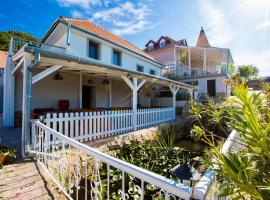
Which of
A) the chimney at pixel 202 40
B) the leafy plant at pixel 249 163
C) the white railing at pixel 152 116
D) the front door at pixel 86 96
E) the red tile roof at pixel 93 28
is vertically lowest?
the white railing at pixel 152 116

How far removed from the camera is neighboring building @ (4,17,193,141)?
16.4ft

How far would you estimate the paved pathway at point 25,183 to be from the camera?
2.89 meters

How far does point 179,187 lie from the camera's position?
1182 mm

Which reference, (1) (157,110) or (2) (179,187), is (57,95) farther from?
(2) (179,187)

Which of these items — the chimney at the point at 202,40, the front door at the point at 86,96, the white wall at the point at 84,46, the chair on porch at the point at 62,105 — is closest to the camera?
the chair on porch at the point at 62,105

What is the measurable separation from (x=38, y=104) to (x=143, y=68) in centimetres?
1015

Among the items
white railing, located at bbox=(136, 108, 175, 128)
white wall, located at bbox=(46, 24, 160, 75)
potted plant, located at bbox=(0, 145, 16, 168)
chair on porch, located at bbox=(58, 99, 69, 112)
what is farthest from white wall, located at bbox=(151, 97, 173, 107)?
potted plant, located at bbox=(0, 145, 16, 168)

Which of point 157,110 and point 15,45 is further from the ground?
point 15,45

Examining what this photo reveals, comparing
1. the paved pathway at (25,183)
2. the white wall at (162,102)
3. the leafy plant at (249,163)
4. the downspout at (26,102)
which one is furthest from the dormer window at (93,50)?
the leafy plant at (249,163)

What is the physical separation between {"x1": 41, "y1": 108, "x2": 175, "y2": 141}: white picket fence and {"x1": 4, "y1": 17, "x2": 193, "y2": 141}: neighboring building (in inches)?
2.8

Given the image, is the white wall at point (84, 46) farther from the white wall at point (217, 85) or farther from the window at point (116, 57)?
the white wall at point (217, 85)

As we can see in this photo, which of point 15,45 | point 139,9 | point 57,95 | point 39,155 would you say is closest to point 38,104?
point 57,95

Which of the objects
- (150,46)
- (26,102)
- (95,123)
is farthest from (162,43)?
(26,102)

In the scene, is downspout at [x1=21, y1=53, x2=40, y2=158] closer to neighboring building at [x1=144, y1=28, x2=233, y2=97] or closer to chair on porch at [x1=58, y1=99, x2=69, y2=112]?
chair on porch at [x1=58, y1=99, x2=69, y2=112]
